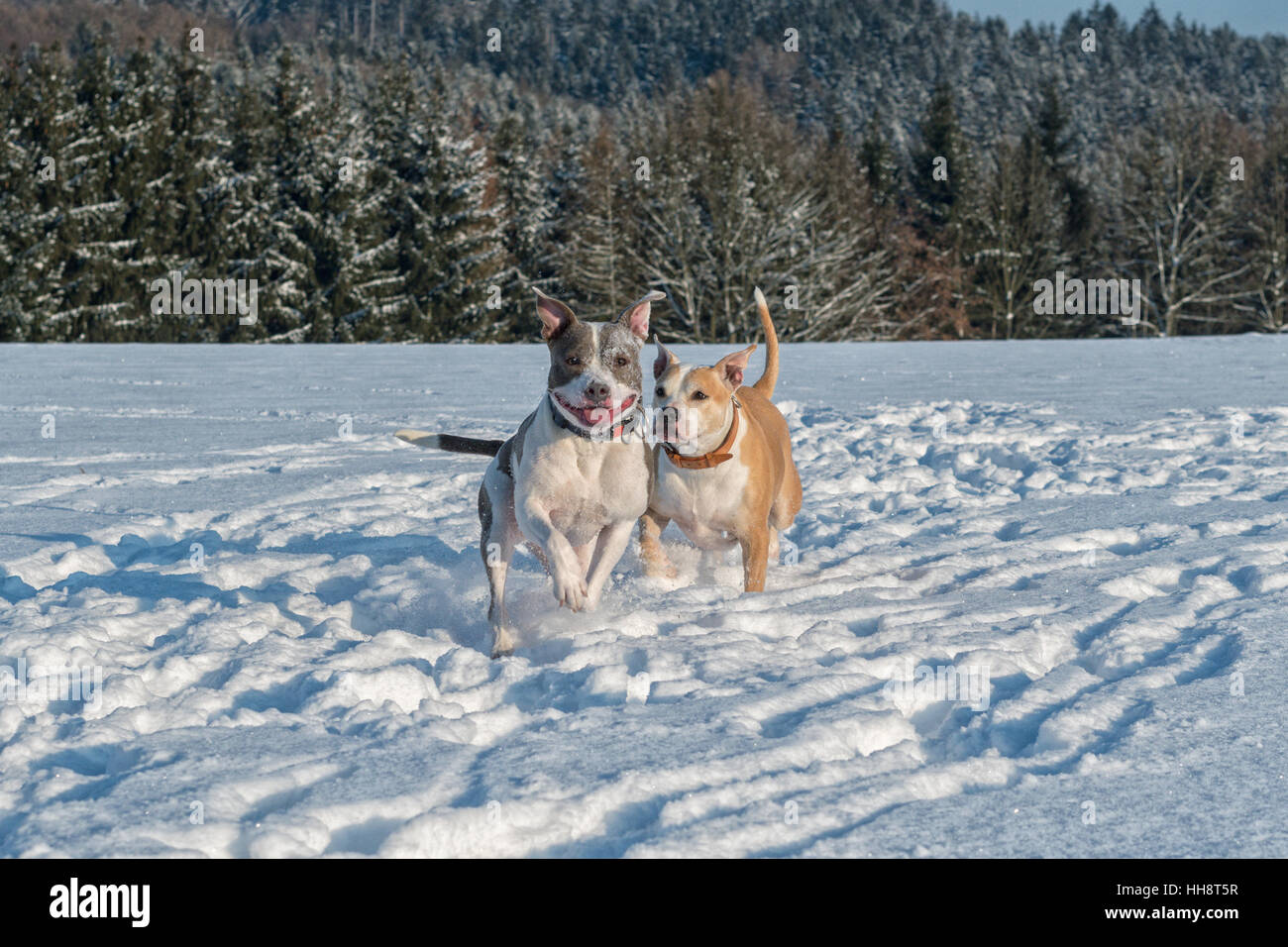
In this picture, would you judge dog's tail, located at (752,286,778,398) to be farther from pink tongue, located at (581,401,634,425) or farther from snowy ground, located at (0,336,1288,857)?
pink tongue, located at (581,401,634,425)

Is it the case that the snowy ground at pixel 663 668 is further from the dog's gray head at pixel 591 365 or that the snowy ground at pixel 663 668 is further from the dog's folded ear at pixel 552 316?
the dog's folded ear at pixel 552 316

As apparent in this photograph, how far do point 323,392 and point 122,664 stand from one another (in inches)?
368

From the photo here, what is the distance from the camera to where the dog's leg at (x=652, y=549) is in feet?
16.5

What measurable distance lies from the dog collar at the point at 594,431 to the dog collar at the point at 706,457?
509 millimetres

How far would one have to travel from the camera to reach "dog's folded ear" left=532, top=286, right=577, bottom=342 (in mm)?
4191

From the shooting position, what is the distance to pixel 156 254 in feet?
120

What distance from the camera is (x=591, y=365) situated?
4047mm

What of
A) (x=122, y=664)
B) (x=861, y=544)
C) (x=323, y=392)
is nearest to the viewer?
(x=122, y=664)

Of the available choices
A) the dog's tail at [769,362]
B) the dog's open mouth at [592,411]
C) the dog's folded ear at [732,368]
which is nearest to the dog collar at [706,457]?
the dog's folded ear at [732,368]

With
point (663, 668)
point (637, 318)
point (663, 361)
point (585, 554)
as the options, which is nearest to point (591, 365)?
point (637, 318)
